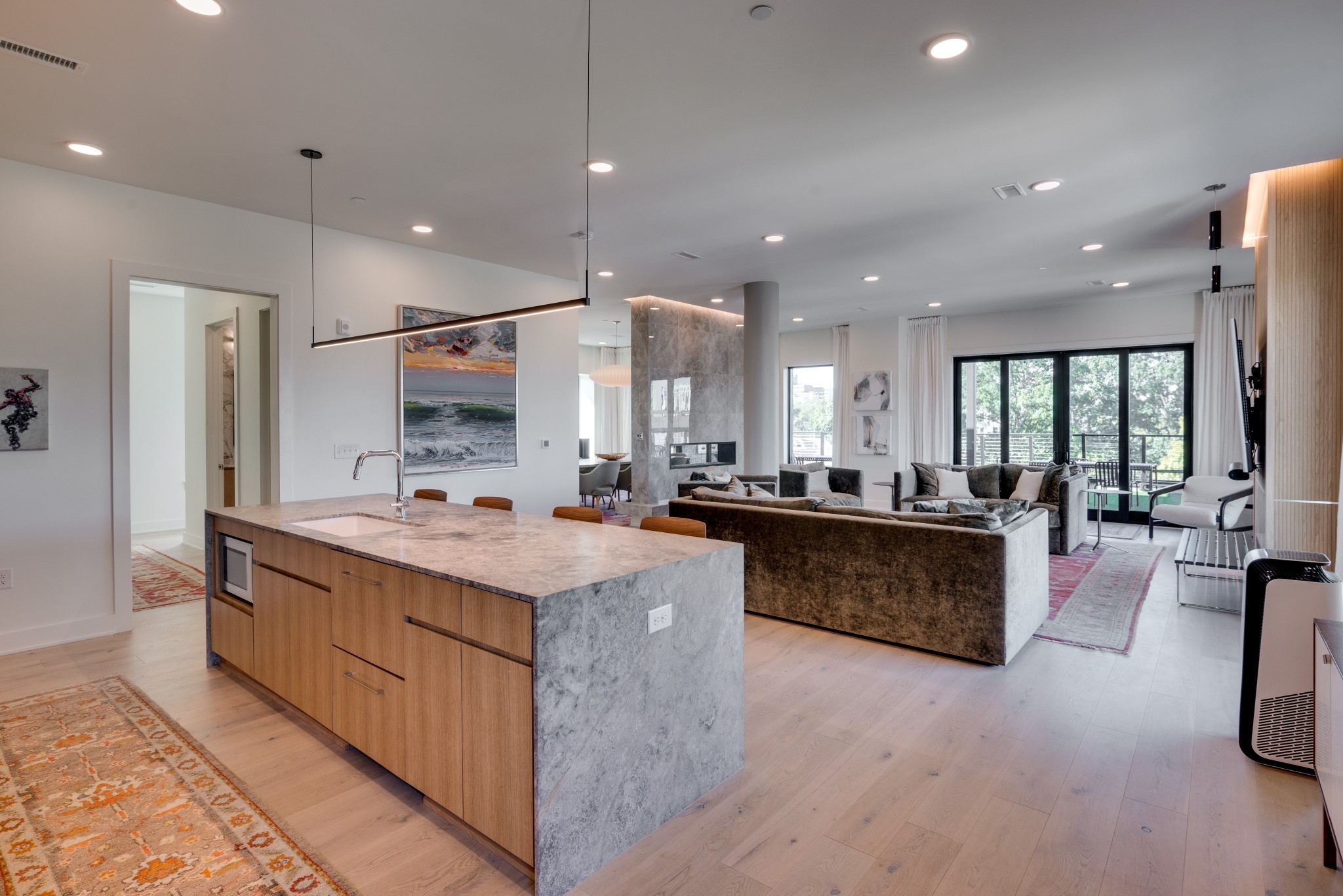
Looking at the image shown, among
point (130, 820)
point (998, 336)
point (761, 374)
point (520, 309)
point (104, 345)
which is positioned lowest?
point (130, 820)

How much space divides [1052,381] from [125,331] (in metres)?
9.45

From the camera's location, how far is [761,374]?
272 inches

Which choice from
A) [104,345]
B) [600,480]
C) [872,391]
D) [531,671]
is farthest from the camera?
[872,391]

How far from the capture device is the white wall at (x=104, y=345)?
12.2ft

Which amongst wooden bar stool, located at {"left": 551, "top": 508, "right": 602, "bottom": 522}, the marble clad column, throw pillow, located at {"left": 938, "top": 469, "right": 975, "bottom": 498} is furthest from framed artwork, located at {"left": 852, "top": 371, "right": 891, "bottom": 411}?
wooden bar stool, located at {"left": 551, "top": 508, "right": 602, "bottom": 522}

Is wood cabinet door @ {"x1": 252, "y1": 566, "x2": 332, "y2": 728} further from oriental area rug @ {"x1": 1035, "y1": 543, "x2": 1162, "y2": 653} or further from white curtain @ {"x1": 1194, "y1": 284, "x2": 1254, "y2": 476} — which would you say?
white curtain @ {"x1": 1194, "y1": 284, "x2": 1254, "y2": 476}

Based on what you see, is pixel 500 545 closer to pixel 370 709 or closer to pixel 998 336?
pixel 370 709

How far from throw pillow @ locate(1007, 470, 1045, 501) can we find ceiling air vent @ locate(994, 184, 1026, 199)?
329 cm

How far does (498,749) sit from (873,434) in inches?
340

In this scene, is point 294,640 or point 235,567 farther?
point 235,567

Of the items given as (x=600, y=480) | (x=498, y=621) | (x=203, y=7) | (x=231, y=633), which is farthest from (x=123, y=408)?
(x=600, y=480)

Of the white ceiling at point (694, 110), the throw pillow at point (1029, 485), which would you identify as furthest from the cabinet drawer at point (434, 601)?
the throw pillow at point (1029, 485)

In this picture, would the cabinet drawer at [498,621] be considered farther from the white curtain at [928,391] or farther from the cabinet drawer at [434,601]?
the white curtain at [928,391]

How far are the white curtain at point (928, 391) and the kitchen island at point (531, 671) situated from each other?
768 cm
